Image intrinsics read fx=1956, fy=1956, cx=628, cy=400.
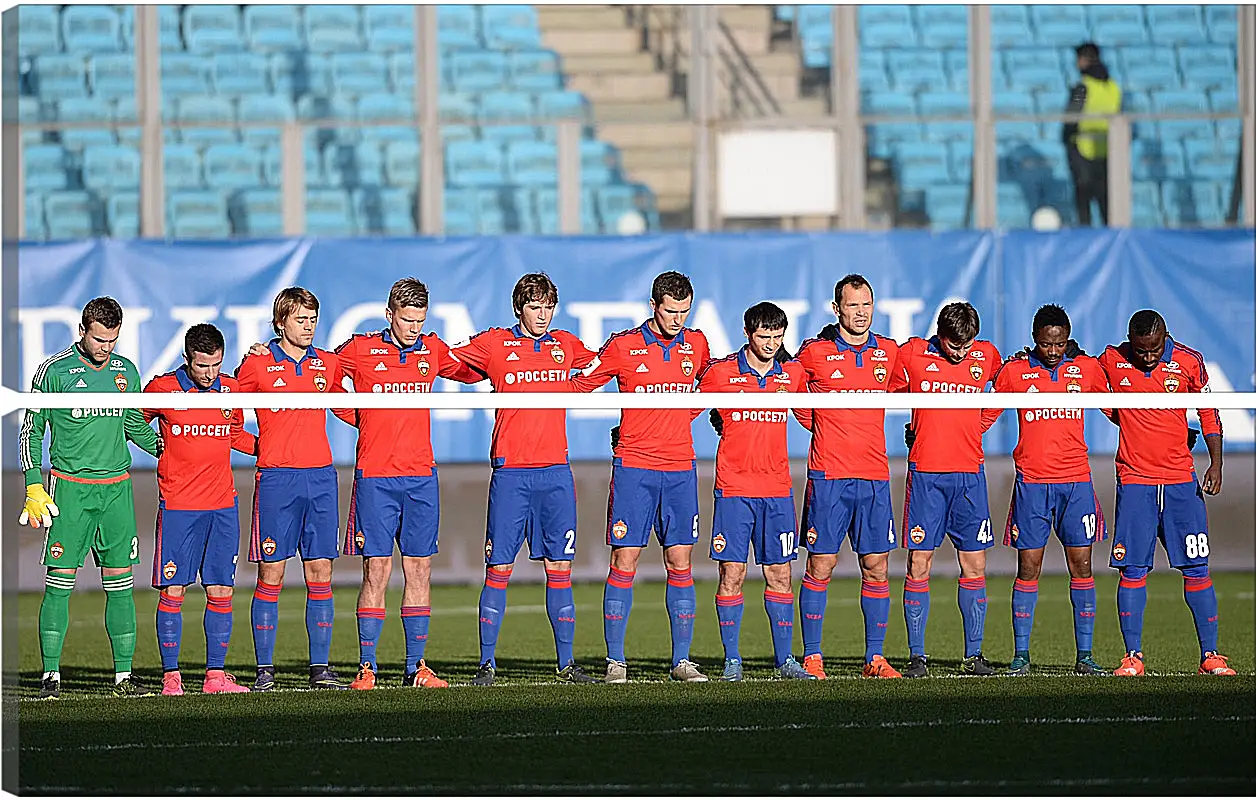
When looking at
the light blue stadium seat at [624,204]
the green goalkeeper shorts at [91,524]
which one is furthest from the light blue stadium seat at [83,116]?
the green goalkeeper shorts at [91,524]

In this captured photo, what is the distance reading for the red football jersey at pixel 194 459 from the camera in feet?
26.3

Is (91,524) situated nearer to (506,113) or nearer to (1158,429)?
(1158,429)

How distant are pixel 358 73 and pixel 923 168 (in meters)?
4.29

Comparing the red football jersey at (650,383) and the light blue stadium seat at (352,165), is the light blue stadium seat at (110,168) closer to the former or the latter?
the light blue stadium seat at (352,165)

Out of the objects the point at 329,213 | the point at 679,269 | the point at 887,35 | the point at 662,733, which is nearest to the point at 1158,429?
the point at 662,733

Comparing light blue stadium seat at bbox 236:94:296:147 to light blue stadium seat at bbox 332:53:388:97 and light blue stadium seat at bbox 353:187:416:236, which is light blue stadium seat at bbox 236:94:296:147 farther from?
light blue stadium seat at bbox 353:187:416:236

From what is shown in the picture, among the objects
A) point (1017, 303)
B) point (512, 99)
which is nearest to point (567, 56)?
point (512, 99)

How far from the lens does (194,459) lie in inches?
316

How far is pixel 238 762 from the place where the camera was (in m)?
6.14

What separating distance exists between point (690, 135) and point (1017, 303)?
264cm

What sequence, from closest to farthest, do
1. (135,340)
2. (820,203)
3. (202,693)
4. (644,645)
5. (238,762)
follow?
1. (238,762)
2. (202,693)
3. (644,645)
4. (135,340)
5. (820,203)

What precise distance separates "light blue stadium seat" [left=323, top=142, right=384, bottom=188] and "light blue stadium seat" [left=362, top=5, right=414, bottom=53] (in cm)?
90

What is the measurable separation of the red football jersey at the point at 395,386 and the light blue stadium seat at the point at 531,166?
6.51m

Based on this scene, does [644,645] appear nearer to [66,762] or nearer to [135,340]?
[66,762]
